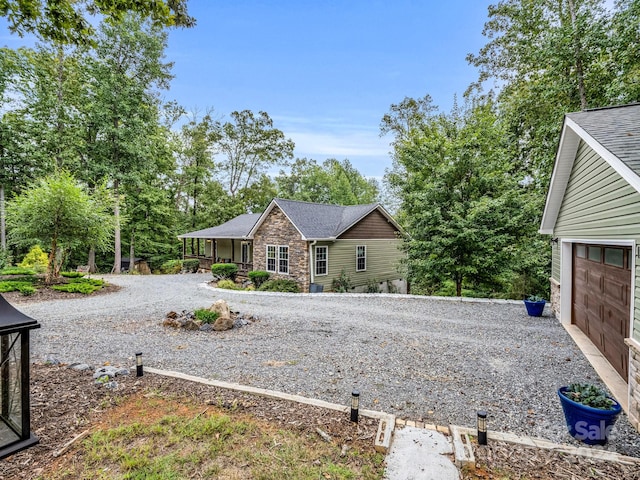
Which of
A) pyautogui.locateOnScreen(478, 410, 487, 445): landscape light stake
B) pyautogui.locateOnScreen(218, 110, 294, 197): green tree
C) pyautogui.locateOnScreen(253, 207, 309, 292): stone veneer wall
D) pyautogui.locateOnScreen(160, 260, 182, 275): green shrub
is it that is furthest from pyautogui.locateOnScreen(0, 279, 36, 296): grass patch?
pyautogui.locateOnScreen(218, 110, 294, 197): green tree

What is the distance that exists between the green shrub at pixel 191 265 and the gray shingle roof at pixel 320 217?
8487 mm

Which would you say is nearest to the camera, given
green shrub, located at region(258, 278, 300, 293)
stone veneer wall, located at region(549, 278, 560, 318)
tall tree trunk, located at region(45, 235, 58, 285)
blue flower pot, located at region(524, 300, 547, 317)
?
stone veneer wall, located at region(549, 278, 560, 318)

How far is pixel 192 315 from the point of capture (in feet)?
26.0

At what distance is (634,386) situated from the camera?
3635 millimetres

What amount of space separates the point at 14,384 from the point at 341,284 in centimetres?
1299

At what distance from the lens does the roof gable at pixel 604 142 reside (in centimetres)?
349

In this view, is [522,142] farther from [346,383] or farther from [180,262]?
[180,262]

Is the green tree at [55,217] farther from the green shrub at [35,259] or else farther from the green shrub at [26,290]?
the green shrub at [35,259]

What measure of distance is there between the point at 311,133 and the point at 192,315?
2592 cm

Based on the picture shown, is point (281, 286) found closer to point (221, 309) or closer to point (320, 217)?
point (320, 217)

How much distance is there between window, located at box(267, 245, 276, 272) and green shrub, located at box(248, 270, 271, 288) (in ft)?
1.65

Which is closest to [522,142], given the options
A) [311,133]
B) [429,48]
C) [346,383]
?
[429,48]

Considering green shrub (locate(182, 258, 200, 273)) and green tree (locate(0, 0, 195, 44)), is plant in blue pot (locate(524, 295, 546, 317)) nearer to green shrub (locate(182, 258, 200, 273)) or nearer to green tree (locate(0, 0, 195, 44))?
green tree (locate(0, 0, 195, 44))

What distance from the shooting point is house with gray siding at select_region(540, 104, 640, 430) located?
3.79 m
